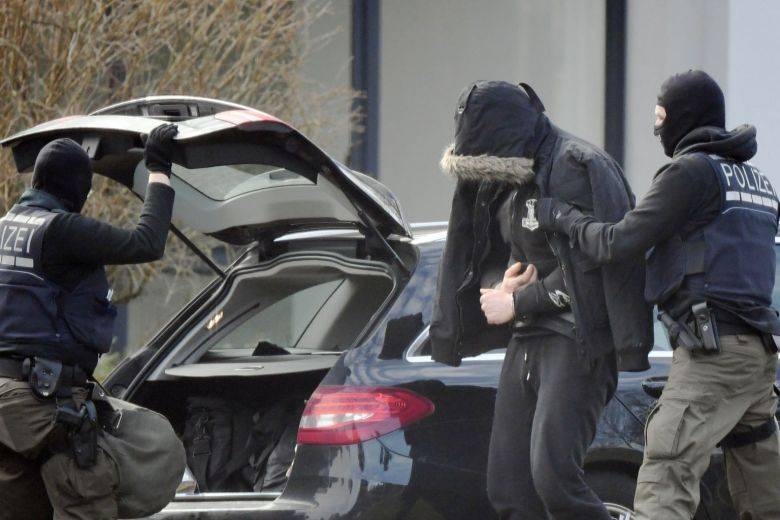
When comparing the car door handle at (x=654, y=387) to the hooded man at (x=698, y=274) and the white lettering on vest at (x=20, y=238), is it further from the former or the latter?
the white lettering on vest at (x=20, y=238)

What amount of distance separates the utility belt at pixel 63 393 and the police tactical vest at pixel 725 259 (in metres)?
1.65

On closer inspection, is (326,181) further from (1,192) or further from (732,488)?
(1,192)

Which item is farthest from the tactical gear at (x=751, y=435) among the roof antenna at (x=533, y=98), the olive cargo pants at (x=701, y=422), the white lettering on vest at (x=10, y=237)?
the white lettering on vest at (x=10, y=237)

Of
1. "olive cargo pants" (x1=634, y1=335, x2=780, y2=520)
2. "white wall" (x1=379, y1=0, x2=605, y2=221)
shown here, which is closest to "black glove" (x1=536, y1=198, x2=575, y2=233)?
"olive cargo pants" (x1=634, y1=335, x2=780, y2=520)

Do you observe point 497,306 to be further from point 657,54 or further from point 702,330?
point 657,54

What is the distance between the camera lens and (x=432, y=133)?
1094 cm

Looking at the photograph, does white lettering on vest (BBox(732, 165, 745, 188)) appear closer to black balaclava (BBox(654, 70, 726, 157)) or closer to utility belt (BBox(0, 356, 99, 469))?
black balaclava (BBox(654, 70, 726, 157))

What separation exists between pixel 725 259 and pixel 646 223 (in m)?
0.26

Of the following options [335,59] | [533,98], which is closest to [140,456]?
[533,98]

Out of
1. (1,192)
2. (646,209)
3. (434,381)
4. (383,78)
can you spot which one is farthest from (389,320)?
(383,78)

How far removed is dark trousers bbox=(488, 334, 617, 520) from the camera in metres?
4.13

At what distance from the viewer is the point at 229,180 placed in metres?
5.11

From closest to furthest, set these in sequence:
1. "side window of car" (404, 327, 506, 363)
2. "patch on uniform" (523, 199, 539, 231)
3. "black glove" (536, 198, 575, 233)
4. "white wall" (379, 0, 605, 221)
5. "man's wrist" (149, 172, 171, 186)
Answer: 1. "black glove" (536, 198, 575, 233)
2. "patch on uniform" (523, 199, 539, 231)
3. "man's wrist" (149, 172, 171, 186)
4. "side window of car" (404, 327, 506, 363)
5. "white wall" (379, 0, 605, 221)

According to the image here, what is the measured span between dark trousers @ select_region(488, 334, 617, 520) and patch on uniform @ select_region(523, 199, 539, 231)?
322 mm
